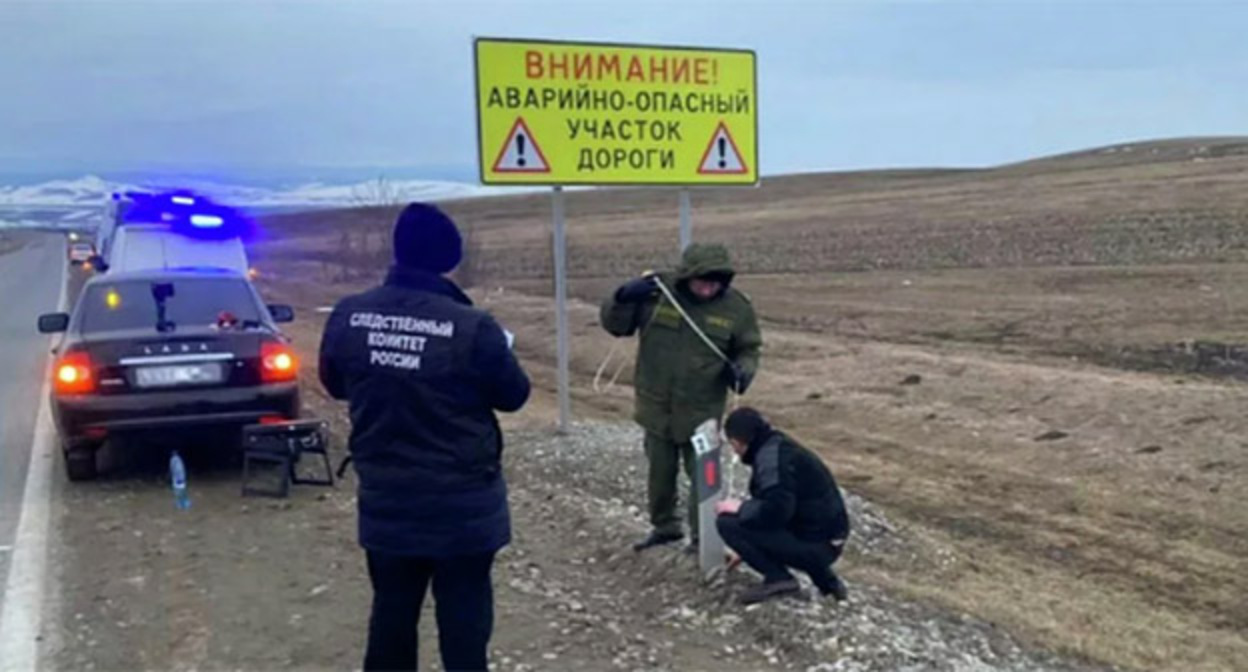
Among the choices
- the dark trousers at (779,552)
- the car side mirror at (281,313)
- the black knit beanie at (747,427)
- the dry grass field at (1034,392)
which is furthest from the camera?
the car side mirror at (281,313)

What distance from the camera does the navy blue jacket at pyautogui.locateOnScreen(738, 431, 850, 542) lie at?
19.2ft

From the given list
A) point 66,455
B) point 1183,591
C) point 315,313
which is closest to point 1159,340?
point 1183,591

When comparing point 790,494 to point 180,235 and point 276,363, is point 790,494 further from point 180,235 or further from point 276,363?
point 180,235

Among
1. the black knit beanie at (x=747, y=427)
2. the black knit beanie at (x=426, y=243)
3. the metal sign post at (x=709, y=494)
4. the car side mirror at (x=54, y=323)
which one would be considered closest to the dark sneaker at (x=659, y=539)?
the metal sign post at (x=709, y=494)

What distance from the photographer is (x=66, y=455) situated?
912cm

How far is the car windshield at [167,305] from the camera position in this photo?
Answer: 363 inches

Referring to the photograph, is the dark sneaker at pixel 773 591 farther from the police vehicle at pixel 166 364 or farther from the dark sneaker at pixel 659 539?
the police vehicle at pixel 166 364

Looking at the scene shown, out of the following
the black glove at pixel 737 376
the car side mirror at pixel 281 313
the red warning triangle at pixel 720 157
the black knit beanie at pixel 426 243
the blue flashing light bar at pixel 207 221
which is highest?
the red warning triangle at pixel 720 157

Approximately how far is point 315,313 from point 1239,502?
2032 cm

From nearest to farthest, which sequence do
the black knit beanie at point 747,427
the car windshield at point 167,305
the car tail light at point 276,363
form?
the black knit beanie at point 747,427 → the car tail light at point 276,363 → the car windshield at point 167,305

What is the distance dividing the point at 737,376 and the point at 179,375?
4.31 m

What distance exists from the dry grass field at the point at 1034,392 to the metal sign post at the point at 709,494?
1.31 m

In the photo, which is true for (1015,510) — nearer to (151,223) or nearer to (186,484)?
(186,484)

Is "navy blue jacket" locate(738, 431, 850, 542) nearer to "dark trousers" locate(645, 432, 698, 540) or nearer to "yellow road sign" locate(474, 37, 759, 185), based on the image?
"dark trousers" locate(645, 432, 698, 540)
